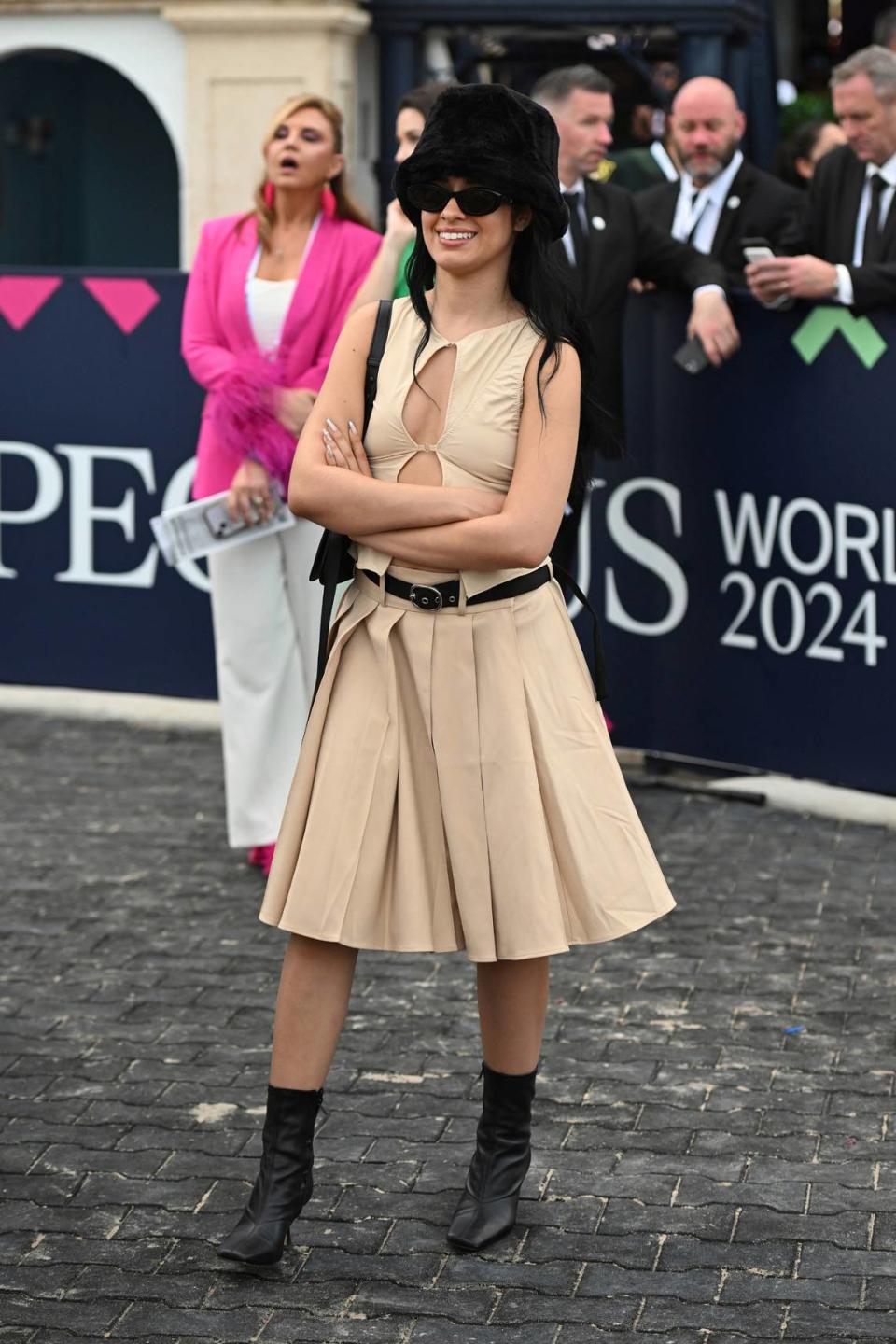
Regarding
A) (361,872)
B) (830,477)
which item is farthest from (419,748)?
(830,477)

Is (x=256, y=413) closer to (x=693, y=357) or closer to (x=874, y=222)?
(x=693, y=357)

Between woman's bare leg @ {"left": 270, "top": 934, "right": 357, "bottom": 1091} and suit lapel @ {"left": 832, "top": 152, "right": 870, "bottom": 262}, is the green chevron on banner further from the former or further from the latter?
woman's bare leg @ {"left": 270, "top": 934, "right": 357, "bottom": 1091}

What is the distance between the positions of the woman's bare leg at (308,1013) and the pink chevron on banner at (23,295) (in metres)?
5.32

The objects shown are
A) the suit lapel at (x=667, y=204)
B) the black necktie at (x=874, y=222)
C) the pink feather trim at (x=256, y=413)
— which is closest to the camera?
the pink feather trim at (x=256, y=413)

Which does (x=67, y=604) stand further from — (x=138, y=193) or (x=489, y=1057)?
(x=138, y=193)

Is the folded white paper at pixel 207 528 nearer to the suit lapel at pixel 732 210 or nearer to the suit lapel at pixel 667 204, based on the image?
the suit lapel at pixel 732 210

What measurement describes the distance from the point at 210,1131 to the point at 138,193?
724 inches

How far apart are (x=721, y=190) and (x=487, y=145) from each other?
4534mm

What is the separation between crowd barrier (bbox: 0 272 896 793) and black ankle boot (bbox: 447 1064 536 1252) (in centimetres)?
344

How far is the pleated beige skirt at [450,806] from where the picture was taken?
168 inches

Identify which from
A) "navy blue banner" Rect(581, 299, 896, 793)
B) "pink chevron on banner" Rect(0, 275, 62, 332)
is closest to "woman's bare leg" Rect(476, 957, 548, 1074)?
"navy blue banner" Rect(581, 299, 896, 793)

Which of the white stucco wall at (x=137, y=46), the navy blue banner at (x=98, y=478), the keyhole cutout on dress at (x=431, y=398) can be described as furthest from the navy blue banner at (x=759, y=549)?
the white stucco wall at (x=137, y=46)

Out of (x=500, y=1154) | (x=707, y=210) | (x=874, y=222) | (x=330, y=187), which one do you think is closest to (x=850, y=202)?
(x=874, y=222)

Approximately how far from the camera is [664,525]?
8.14 m
